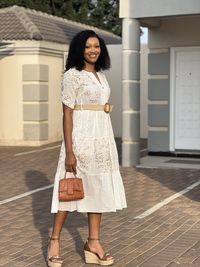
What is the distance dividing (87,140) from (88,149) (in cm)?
8

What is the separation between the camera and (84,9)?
93.6 feet

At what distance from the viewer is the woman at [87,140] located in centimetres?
535

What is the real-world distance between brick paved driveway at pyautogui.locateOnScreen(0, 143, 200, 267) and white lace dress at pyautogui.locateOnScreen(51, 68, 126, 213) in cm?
63

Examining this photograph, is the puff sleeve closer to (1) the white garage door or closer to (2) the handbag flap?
(2) the handbag flap

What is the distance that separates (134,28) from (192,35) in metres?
2.12

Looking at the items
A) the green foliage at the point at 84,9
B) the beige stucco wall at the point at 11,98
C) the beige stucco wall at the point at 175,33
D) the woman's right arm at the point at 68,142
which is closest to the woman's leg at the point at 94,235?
the woman's right arm at the point at 68,142

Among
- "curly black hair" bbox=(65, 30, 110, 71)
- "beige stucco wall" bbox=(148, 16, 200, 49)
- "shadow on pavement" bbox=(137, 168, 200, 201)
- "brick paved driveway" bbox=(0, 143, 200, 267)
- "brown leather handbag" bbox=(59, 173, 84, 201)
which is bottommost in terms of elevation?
"brick paved driveway" bbox=(0, 143, 200, 267)

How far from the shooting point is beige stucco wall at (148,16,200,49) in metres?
13.6

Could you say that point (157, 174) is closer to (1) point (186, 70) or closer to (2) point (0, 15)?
(1) point (186, 70)

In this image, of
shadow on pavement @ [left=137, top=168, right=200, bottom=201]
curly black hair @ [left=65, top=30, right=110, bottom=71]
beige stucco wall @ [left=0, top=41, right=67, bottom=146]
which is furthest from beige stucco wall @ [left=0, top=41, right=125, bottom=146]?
→ curly black hair @ [left=65, top=30, right=110, bottom=71]

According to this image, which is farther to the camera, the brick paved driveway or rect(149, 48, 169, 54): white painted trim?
rect(149, 48, 169, 54): white painted trim

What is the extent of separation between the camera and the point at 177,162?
42.5 ft

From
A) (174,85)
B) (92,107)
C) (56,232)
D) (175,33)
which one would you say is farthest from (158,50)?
(56,232)

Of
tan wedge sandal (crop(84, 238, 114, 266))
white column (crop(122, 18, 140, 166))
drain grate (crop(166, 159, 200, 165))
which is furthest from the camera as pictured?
drain grate (crop(166, 159, 200, 165))
